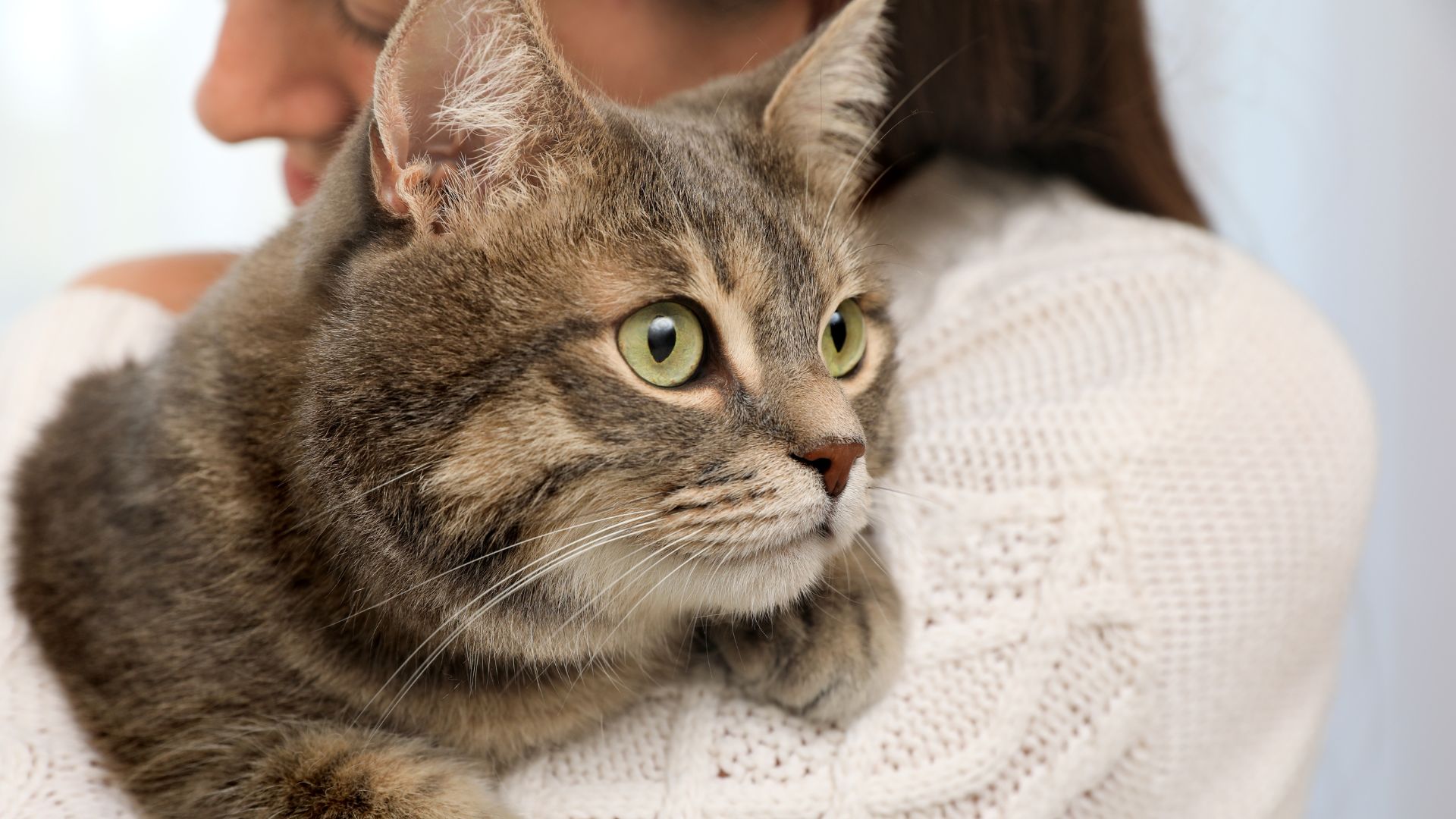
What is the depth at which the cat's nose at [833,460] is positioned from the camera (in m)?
0.73

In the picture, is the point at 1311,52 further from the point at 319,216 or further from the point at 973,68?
the point at 319,216

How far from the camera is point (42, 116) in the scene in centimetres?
184

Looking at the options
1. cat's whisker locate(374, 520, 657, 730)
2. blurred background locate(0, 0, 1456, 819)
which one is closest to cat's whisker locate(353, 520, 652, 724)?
cat's whisker locate(374, 520, 657, 730)

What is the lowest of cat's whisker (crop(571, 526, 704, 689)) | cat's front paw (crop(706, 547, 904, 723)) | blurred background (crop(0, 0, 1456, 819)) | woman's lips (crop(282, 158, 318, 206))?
blurred background (crop(0, 0, 1456, 819))

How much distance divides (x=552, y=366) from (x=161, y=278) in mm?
896

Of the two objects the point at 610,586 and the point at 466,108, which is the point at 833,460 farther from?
the point at 466,108

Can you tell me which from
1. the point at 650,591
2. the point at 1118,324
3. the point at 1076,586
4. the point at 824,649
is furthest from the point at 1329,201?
the point at 650,591

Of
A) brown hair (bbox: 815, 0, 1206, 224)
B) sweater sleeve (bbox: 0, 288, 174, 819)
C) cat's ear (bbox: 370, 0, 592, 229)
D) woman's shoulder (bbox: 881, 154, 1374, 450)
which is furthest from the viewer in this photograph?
brown hair (bbox: 815, 0, 1206, 224)

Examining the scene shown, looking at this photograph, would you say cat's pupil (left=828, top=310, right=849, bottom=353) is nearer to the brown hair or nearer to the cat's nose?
the cat's nose

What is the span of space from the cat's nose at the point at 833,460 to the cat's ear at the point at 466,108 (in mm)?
265

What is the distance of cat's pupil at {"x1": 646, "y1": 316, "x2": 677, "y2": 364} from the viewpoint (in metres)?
0.73

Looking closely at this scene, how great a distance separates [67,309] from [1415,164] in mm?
2125

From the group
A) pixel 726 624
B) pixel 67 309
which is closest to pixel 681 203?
pixel 726 624

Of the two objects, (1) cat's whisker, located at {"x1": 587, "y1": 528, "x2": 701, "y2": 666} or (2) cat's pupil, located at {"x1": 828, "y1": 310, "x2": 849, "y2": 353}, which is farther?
(2) cat's pupil, located at {"x1": 828, "y1": 310, "x2": 849, "y2": 353}
